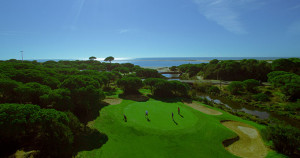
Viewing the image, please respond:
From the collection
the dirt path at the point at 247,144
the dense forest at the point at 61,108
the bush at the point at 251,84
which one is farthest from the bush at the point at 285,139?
the bush at the point at 251,84

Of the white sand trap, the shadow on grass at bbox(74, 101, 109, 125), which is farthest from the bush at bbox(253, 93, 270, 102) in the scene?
the shadow on grass at bbox(74, 101, 109, 125)

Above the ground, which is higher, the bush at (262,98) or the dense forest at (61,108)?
the dense forest at (61,108)

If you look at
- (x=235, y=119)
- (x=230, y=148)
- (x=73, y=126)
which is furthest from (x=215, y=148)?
(x=73, y=126)

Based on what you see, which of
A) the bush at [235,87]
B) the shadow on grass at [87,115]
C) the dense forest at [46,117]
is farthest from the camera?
the bush at [235,87]

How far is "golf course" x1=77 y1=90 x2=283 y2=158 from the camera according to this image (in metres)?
15.0

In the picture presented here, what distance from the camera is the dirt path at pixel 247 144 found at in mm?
15444

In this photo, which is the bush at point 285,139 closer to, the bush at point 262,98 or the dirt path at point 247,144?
the dirt path at point 247,144

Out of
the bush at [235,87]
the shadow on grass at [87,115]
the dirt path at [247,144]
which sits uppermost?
the bush at [235,87]

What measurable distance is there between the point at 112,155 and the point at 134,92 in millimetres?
27955

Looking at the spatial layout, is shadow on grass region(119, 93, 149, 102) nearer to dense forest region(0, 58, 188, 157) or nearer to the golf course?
the golf course

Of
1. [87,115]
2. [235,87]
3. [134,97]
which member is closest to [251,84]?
[235,87]

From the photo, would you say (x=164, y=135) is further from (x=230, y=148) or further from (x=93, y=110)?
(x=93, y=110)

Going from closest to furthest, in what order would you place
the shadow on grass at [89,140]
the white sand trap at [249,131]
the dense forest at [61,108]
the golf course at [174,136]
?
the dense forest at [61,108], the golf course at [174,136], the shadow on grass at [89,140], the white sand trap at [249,131]

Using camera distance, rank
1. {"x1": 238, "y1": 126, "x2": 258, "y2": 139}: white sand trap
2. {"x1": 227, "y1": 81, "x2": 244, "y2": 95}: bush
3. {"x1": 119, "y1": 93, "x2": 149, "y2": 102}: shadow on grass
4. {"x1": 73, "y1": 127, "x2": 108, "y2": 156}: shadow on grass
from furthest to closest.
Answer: {"x1": 227, "y1": 81, "x2": 244, "y2": 95}: bush, {"x1": 119, "y1": 93, "x2": 149, "y2": 102}: shadow on grass, {"x1": 238, "y1": 126, "x2": 258, "y2": 139}: white sand trap, {"x1": 73, "y1": 127, "x2": 108, "y2": 156}: shadow on grass
